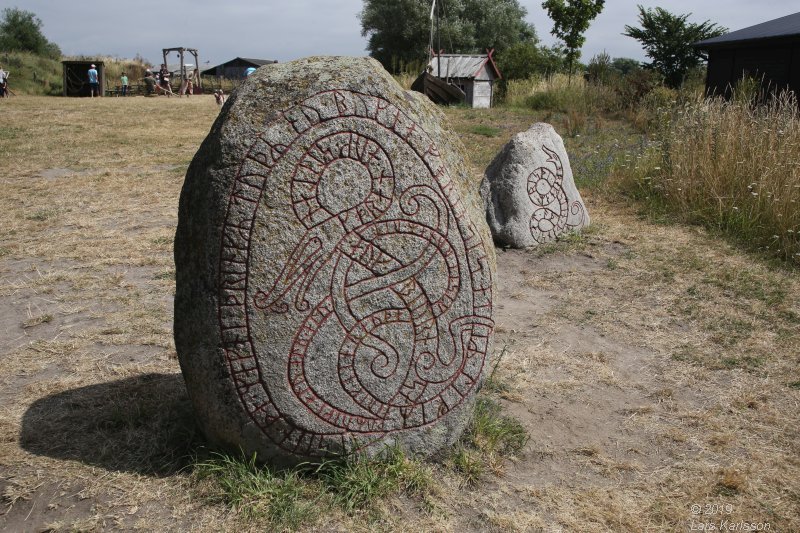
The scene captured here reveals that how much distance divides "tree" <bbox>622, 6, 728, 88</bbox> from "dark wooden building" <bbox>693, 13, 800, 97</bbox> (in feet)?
36.2

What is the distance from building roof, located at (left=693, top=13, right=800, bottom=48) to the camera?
45.4 ft

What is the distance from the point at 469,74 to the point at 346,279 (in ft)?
68.0

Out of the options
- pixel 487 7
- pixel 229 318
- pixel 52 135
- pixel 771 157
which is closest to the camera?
pixel 229 318

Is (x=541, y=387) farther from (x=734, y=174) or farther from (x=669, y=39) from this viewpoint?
(x=669, y=39)

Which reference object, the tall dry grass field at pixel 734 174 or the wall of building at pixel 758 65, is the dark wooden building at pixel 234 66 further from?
the tall dry grass field at pixel 734 174

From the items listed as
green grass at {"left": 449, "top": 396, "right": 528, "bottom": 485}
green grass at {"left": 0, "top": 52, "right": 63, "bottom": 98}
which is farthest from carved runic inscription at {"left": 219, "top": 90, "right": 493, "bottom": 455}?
green grass at {"left": 0, "top": 52, "right": 63, "bottom": 98}

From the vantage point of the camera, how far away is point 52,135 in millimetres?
12805

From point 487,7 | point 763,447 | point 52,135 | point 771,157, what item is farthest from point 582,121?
point 487,7

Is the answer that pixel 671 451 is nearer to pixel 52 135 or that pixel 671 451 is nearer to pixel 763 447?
pixel 763 447

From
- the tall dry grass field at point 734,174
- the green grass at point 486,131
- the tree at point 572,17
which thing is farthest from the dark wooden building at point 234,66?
the tall dry grass field at point 734,174

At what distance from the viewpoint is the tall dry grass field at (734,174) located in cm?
636

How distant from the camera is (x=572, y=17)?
2105 centimetres

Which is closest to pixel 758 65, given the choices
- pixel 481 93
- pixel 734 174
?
pixel 734 174

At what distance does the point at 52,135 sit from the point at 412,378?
12243mm
